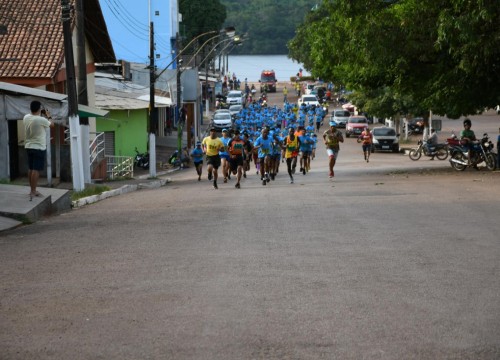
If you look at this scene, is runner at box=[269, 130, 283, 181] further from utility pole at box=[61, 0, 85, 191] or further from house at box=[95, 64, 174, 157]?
house at box=[95, 64, 174, 157]

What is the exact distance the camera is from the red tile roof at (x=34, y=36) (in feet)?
102

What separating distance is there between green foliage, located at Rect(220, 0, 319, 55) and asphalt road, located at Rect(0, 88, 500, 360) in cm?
16434

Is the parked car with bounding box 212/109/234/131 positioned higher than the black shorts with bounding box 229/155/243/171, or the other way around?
the black shorts with bounding box 229/155/243/171

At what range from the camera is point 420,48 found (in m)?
27.8

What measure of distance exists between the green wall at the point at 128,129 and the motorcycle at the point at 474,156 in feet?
59.8

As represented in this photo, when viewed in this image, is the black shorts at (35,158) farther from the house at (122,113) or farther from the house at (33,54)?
the house at (122,113)

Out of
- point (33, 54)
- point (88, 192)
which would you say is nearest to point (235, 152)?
point (88, 192)

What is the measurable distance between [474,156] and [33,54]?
49.7 ft

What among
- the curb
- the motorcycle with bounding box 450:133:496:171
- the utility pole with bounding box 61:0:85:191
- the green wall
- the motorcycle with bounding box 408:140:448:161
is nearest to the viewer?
the curb

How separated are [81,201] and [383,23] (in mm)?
11406

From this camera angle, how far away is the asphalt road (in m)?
7.00

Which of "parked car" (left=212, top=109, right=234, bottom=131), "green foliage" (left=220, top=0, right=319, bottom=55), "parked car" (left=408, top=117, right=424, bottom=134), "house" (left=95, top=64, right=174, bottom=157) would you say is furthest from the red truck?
"house" (left=95, top=64, right=174, bottom=157)

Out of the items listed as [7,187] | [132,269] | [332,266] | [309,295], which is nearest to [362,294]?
[309,295]

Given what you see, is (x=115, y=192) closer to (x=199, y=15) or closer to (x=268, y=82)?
(x=199, y=15)
